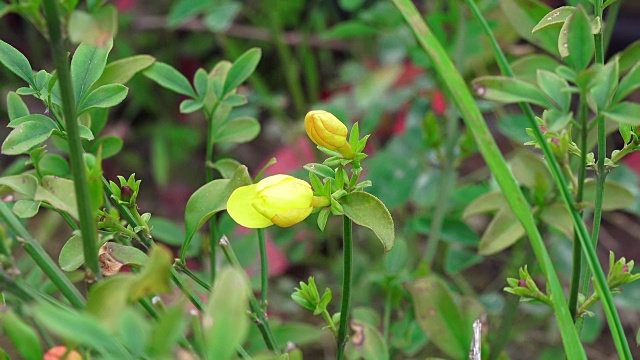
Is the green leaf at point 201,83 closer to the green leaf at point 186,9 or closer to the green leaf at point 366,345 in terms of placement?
the green leaf at point 366,345

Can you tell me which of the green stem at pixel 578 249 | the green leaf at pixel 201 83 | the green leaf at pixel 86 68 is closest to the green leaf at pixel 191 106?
the green leaf at pixel 201 83

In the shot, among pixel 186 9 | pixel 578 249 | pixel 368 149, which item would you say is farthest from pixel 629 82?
pixel 368 149

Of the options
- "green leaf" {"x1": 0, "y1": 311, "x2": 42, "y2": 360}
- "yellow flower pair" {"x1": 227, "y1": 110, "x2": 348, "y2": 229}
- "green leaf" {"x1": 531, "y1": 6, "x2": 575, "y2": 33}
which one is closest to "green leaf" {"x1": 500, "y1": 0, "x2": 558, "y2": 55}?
"green leaf" {"x1": 531, "y1": 6, "x2": 575, "y2": 33}

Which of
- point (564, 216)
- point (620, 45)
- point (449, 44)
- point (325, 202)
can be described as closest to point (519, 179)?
point (564, 216)

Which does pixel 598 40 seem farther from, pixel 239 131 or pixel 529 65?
pixel 239 131

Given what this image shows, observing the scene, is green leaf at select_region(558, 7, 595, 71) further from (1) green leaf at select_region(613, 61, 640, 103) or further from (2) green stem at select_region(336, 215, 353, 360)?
(2) green stem at select_region(336, 215, 353, 360)

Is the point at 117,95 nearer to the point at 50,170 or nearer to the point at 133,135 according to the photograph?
the point at 50,170
